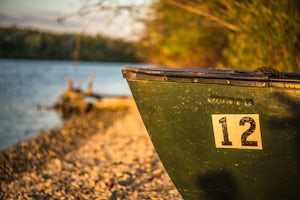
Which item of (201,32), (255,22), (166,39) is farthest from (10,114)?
(255,22)

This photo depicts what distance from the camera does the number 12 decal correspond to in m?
3.52

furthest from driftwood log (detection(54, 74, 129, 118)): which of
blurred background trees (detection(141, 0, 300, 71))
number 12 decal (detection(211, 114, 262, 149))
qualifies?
number 12 decal (detection(211, 114, 262, 149))

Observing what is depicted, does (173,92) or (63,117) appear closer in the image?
(173,92)

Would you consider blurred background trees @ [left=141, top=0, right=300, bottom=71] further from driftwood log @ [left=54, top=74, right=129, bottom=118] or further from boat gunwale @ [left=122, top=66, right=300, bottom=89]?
driftwood log @ [left=54, top=74, right=129, bottom=118]

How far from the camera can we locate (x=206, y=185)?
4.06 metres

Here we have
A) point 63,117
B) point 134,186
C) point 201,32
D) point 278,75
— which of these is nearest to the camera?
point 278,75

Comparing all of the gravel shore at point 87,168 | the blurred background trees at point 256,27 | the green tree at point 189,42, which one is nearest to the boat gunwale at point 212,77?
the gravel shore at point 87,168

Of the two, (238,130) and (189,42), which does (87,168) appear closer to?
(238,130)

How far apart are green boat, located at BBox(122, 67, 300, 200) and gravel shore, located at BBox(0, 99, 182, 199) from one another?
1486 millimetres

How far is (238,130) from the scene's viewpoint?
357 centimetres

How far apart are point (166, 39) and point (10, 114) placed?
33.1 ft

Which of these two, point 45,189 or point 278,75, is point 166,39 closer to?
point 45,189

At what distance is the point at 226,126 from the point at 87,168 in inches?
170

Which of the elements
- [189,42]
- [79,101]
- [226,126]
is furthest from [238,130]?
[79,101]
